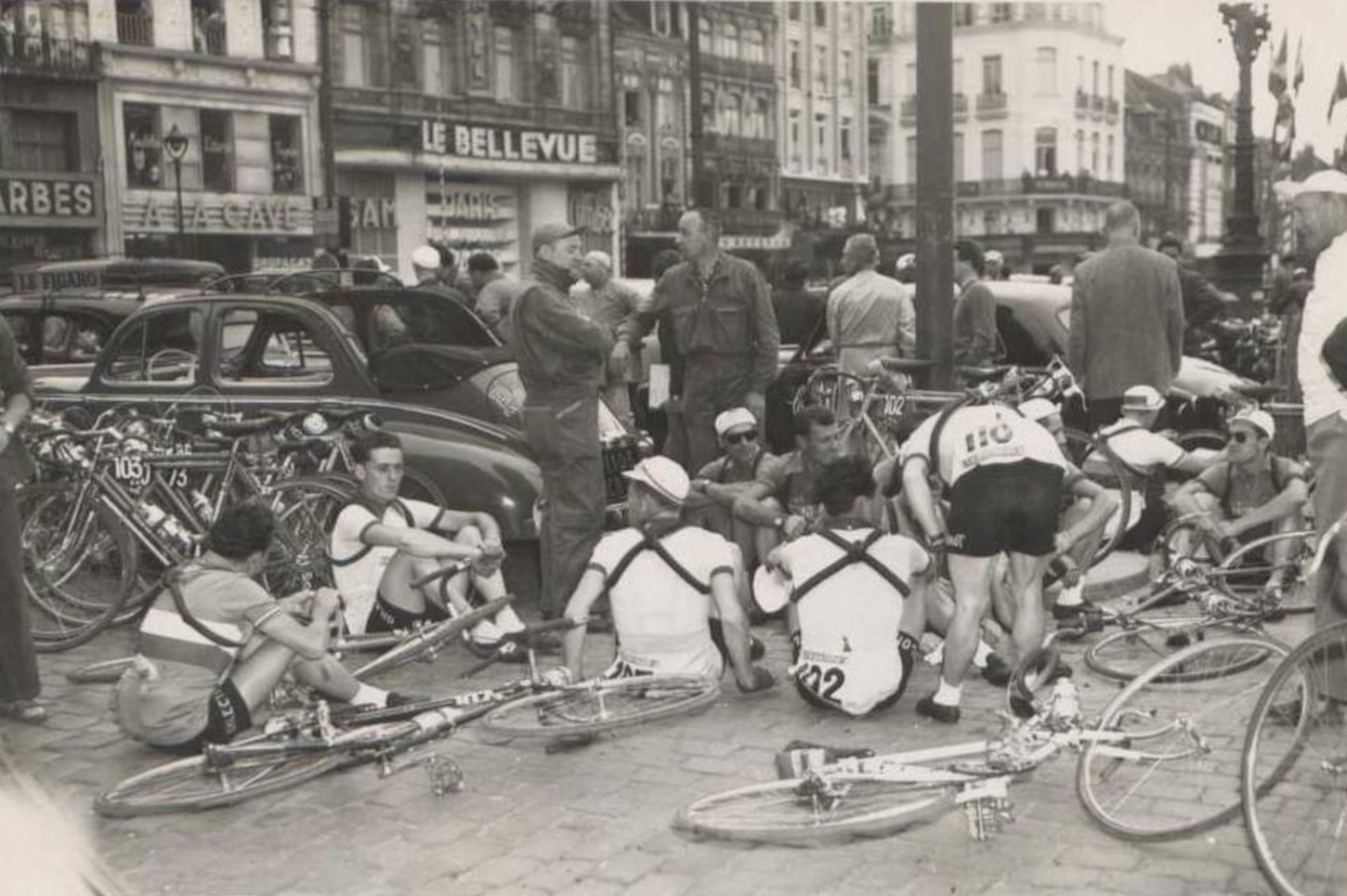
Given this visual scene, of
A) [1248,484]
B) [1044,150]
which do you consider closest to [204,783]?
[1248,484]

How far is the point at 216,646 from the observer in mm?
5445

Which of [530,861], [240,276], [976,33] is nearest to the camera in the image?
[530,861]

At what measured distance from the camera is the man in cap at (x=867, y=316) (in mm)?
10117

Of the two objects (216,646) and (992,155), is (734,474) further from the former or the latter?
(992,155)

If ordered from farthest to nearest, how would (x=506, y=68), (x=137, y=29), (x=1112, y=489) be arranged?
(x=506, y=68) → (x=137, y=29) → (x=1112, y=489)

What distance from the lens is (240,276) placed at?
9609mm

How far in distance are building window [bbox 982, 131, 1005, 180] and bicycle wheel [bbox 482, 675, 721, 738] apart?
3127 inches

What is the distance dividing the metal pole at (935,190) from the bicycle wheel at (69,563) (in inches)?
180

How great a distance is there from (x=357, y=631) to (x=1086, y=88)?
83261 mm

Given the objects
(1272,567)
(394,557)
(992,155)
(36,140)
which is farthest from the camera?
(992,155)

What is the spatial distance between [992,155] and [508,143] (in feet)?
152

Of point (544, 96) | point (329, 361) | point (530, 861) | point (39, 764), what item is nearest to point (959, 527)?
point (530, 861)

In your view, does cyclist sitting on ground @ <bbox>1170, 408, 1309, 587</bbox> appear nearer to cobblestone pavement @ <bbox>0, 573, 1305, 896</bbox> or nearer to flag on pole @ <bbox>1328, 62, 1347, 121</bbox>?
flag on pole @ <bbox>1328, 62, 1347, 121</bbox>

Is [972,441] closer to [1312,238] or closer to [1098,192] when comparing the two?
[1312,238]
